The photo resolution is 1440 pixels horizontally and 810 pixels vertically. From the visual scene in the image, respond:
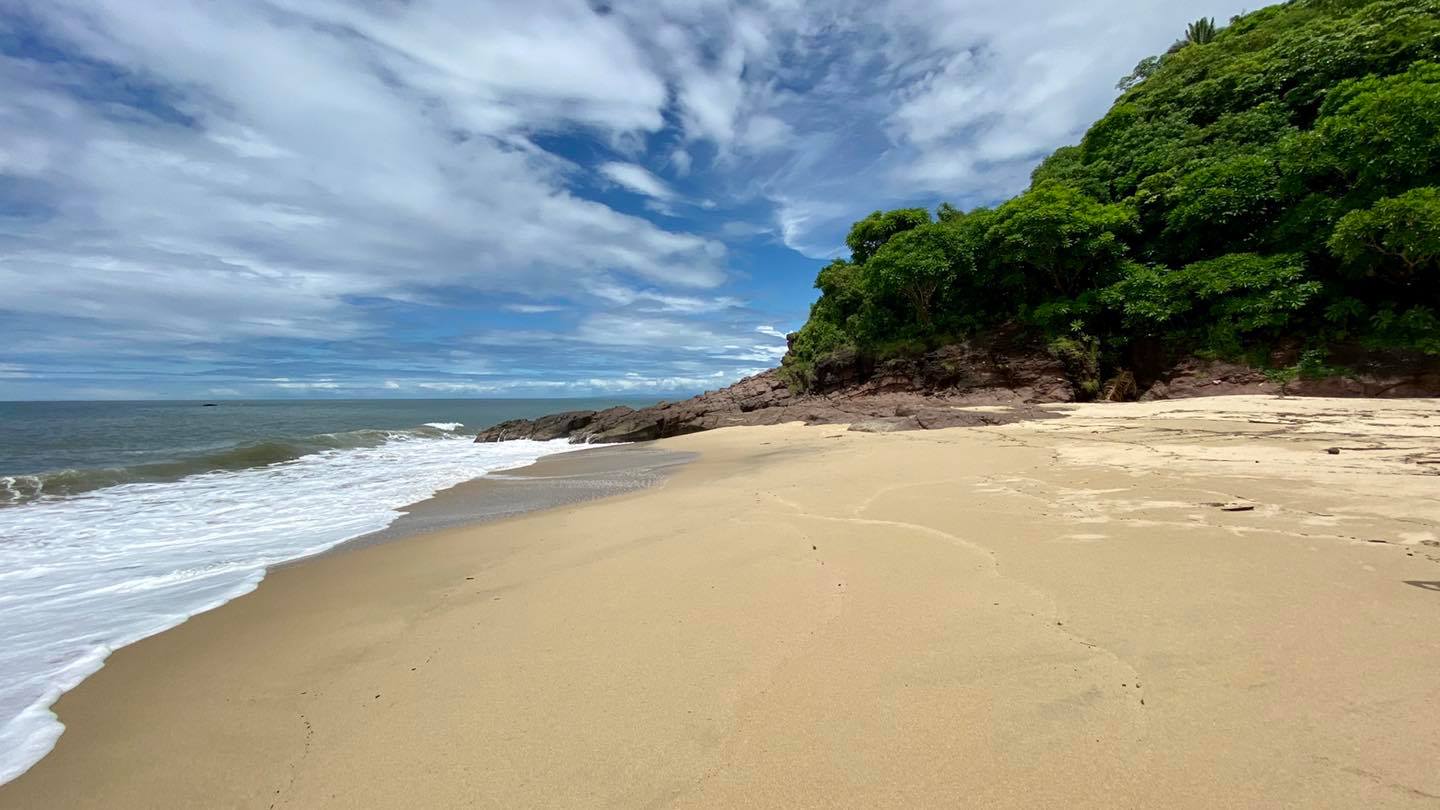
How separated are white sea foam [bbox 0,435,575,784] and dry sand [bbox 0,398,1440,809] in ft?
0.83

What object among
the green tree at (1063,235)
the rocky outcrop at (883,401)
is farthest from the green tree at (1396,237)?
the rocky outcrop at (883,401)

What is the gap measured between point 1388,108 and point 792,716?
2026 centimetres

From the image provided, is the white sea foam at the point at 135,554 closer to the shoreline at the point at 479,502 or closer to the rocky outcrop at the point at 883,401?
the shoreline at the point at 479,502

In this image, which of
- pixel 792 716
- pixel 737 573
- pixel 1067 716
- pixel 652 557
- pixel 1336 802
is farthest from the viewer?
pixel 652 557

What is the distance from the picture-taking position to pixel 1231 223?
1625cm

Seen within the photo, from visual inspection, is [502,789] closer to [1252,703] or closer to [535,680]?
[535,680]

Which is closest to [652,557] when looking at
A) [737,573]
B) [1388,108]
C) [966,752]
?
[737,573]

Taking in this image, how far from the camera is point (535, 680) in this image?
2590mm

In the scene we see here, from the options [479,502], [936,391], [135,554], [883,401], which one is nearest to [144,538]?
[135,554]

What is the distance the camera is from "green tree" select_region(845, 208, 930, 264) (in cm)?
2556

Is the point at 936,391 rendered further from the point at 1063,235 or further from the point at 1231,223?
the point at 1231,223

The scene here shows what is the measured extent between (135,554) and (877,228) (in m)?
26.5

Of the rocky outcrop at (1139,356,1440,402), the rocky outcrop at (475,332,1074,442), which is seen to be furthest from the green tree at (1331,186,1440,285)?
the rocky outcrop at (475,332,1074,442)

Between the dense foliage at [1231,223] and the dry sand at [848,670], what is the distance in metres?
12.7
